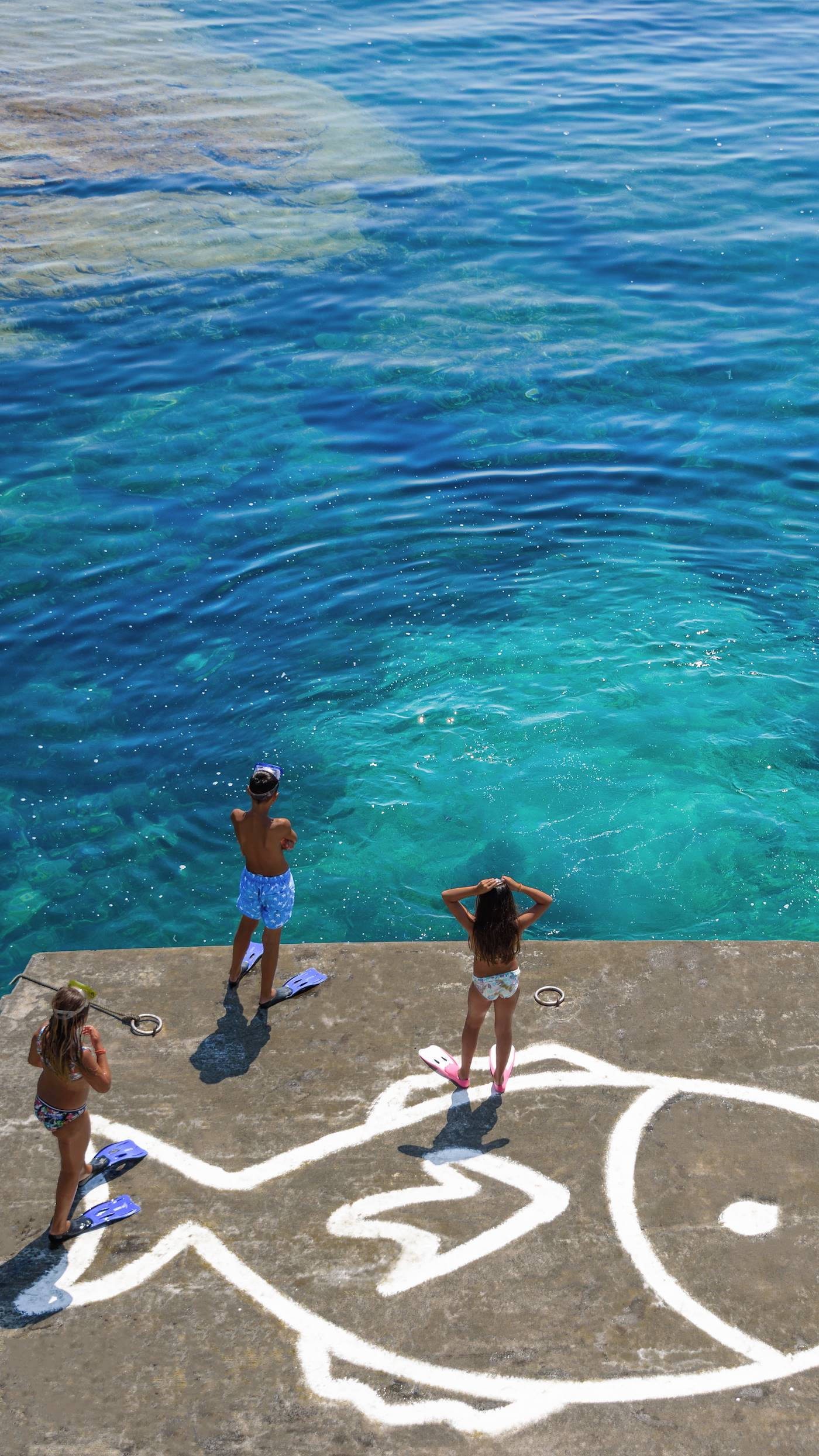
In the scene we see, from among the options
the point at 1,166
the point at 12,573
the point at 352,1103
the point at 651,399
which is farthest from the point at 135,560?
the point at 1,166

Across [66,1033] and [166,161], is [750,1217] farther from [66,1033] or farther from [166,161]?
[166,161]

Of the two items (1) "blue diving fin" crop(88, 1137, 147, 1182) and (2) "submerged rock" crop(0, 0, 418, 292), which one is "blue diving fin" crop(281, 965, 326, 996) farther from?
(2) "submerged rock" crop(0, 0, 418, 292)

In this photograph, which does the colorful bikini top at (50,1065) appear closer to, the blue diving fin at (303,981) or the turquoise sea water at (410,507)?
the blue diving fin at (303,981)

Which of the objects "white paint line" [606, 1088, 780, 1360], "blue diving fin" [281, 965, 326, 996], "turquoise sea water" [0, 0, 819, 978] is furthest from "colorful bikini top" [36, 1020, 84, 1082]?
"turquoise sea water" [0, 0, 819, 978]

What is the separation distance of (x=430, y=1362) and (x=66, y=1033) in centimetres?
245

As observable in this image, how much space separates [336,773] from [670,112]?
24412mm

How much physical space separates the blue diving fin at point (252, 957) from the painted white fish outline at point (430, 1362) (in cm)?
144

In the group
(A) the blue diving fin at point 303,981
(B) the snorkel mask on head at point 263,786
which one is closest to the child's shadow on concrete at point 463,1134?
(A) the blue diving fin at point 303,981

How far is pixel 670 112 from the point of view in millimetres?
29109

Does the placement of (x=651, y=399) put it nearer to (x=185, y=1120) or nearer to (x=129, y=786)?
(x=129, y=786)

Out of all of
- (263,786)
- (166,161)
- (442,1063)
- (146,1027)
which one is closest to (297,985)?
(146,1027)

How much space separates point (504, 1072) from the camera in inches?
279

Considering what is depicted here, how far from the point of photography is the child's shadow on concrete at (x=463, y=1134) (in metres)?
6.77

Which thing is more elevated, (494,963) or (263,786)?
(263,786)
